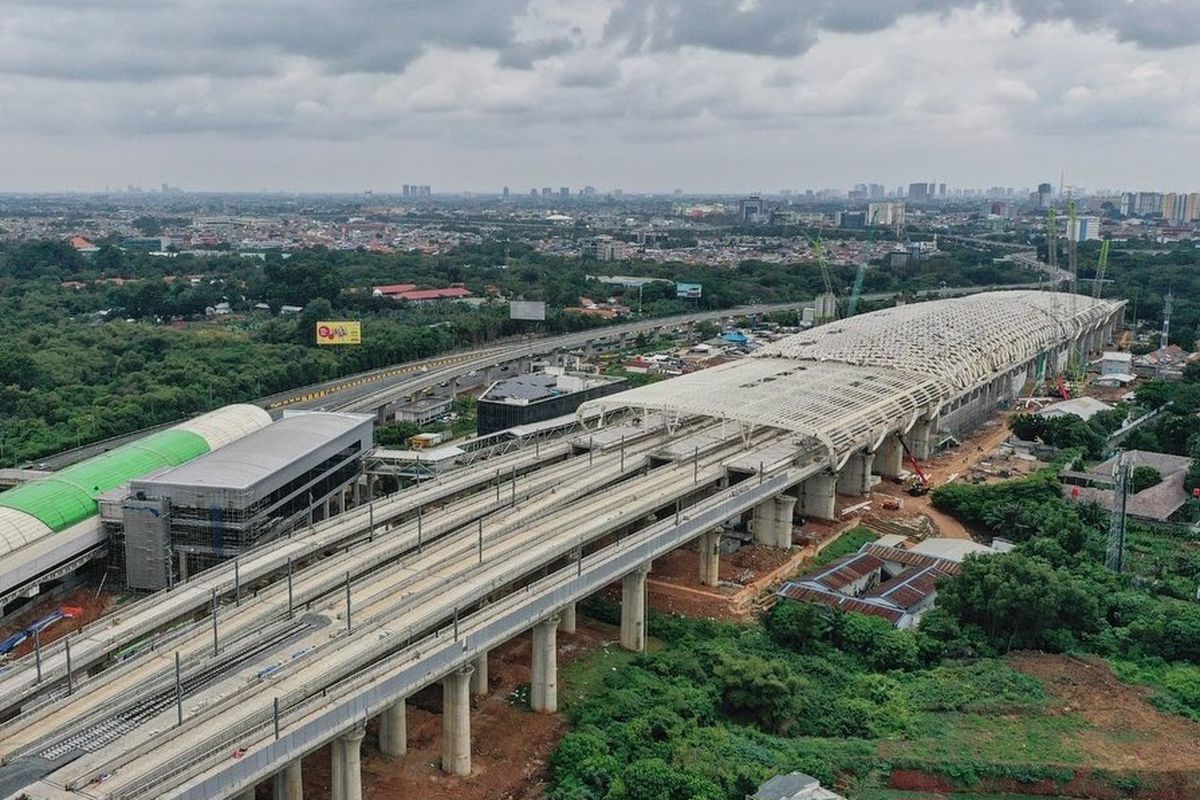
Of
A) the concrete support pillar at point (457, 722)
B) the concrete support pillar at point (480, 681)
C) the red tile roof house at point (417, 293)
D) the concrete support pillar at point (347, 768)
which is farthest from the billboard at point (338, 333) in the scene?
the concrete support pillar at point (347, 768)

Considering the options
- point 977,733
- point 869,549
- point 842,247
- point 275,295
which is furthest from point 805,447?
point 842,247

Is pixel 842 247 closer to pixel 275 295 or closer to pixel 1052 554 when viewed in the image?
pixel 275 295

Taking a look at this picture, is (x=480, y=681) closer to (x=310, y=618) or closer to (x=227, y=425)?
(x=310, y=618)

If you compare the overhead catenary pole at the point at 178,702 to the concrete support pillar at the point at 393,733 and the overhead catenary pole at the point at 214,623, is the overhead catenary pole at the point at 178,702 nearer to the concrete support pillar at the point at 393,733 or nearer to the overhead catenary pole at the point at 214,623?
the overhead catenary pole at the point at 214,623

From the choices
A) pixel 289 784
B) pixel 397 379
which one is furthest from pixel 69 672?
pixel 397 379

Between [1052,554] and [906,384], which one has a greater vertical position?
[906,384]
